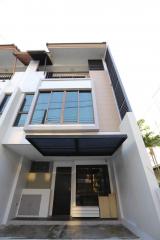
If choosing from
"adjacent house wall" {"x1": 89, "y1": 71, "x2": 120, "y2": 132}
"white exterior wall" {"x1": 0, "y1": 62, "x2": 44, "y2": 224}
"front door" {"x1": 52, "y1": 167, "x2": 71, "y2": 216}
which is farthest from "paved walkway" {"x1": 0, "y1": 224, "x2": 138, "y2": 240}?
"adjacent house wall" {"x1": 89, "y1": 71, "x2": 120, "y2": 132}

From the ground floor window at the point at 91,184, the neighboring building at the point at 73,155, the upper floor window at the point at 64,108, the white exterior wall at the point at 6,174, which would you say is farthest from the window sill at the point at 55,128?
the ground floor window at the point at 91,184

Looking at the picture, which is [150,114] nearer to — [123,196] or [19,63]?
[123,196]

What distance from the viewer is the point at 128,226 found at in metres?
4.35

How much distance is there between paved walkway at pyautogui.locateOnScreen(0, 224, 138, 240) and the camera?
143 inches

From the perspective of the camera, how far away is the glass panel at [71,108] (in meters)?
5.32

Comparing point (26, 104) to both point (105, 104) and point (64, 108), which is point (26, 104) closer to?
point (64, 108)

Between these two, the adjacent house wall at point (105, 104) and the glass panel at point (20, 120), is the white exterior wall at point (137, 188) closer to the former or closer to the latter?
the adjacent house wall at point (105, 104)

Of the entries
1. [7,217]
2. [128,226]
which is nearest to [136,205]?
[128,226]

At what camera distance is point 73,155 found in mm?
6117

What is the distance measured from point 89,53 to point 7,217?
9756 mm

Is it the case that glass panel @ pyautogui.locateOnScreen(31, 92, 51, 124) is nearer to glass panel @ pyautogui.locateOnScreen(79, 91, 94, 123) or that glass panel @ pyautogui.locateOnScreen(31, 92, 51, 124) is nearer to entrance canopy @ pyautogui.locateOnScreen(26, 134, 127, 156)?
entrance canopy @ pyautogui.locateOnScreen(26, 134, 127, 156)

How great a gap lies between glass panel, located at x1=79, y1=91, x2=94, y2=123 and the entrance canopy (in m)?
0.85

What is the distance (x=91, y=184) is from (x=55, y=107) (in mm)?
3935

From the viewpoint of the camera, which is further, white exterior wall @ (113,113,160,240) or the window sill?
the window sill
